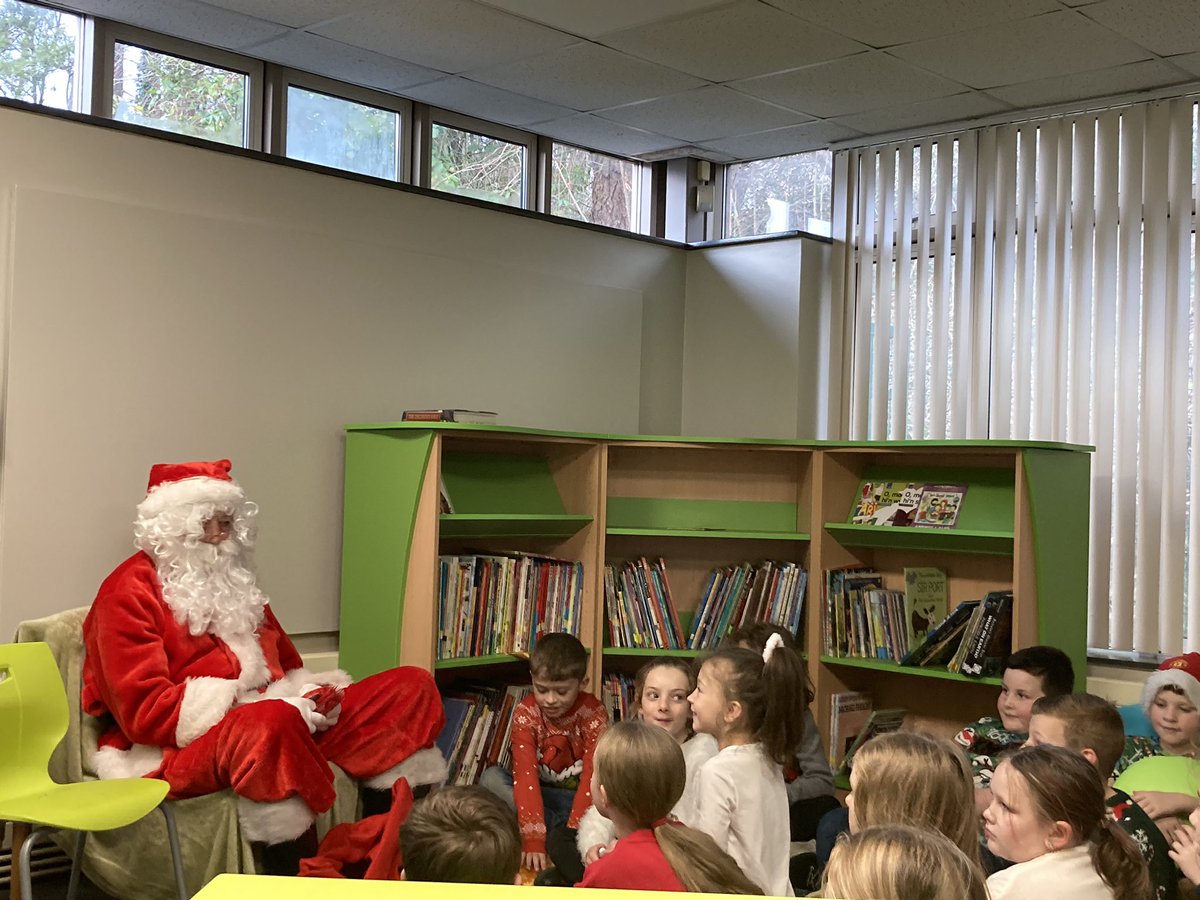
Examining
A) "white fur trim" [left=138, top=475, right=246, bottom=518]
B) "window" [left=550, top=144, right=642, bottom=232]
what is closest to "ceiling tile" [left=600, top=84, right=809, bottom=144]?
"window" [left=550, top=144, right=642, bottom=232]

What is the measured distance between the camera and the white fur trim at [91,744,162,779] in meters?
3.39

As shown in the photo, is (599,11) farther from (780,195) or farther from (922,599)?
(922,599)

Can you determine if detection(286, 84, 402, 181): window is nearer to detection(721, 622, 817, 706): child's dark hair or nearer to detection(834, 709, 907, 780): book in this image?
detection(721, 622, 817, 706): child's dark hair

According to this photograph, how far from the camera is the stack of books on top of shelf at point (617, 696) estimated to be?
4809 mm

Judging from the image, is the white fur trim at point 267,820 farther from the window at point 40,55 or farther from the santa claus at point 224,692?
the window at point 40,55

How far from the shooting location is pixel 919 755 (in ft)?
6.98

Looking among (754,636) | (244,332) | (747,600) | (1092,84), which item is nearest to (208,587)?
(244,332)

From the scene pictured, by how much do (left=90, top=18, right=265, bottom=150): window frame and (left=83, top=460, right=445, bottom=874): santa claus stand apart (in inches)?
56.2

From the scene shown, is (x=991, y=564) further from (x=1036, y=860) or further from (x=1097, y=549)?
(x=1036, y=860)

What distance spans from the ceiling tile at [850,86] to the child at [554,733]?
7.38ft

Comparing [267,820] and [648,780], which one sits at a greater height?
[648,780]

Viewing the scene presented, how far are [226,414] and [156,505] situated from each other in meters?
0.58

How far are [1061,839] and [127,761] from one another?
2483 millimetres

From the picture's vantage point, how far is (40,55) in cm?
407
